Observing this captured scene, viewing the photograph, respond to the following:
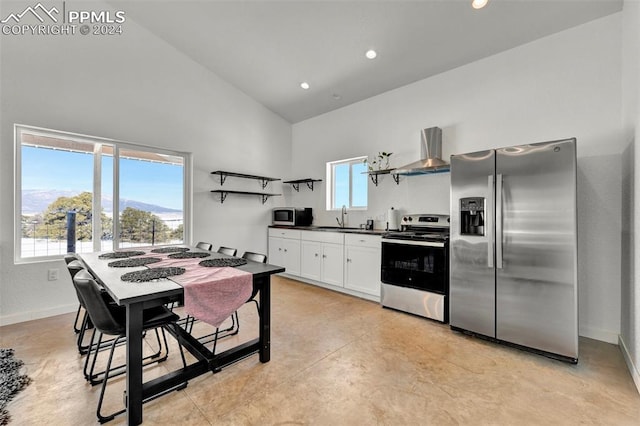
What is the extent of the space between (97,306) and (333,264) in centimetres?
303

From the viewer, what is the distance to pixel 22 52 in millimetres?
3086

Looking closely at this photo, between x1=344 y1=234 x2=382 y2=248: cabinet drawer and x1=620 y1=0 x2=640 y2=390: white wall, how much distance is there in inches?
89.6

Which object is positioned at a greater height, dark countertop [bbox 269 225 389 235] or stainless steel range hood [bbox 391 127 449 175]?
stainless steel range hood [bbox 391 127 449 175]

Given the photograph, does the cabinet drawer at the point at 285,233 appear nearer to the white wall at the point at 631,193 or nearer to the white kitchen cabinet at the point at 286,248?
the white kitchen cabinet at the point at 286,248

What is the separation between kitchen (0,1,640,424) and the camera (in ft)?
8.67

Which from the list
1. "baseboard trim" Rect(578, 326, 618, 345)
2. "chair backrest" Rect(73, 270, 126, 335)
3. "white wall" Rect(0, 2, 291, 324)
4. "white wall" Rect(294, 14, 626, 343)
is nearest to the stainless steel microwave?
"white wall" Rect(0, 2, 291, 324)

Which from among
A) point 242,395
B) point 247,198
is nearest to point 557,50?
point 242,395

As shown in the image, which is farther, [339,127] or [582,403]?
[339,127]

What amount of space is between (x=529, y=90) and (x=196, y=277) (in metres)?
3.82

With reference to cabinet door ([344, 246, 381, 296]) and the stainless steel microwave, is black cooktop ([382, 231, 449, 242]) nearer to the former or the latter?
cabinet door ([344, 246, 381, 296])

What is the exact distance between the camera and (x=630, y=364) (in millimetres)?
2166

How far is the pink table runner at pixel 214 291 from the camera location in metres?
1.73

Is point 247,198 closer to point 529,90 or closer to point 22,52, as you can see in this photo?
point 22,52

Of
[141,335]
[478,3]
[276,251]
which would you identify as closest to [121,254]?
[141,335]
